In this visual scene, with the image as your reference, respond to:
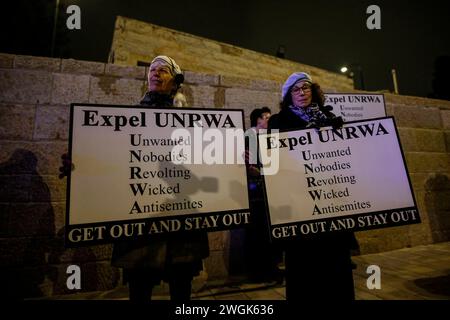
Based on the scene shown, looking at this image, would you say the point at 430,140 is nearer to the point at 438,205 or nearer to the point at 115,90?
the point at 438,205

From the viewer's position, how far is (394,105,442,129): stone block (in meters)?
4.94

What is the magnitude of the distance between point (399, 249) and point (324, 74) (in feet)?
48.9

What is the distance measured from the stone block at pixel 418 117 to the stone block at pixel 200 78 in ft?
10.8

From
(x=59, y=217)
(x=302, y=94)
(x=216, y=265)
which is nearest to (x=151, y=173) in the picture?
(x=302, y=94)

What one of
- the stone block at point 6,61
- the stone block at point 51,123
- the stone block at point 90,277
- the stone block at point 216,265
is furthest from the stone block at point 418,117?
the stone block at point 6,61

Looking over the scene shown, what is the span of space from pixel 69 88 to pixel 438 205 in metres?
6.02

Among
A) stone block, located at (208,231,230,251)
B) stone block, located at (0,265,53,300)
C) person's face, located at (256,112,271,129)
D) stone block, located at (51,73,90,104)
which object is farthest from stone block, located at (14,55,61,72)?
stone block, located at (208,231,230,251)

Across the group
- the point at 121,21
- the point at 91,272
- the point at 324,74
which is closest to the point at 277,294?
the point at 91,272

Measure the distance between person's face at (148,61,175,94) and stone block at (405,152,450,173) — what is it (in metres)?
4.47

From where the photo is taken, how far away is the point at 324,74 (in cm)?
1738

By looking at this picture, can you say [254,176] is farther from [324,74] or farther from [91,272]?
[324,74]

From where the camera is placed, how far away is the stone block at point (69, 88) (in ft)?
10.8

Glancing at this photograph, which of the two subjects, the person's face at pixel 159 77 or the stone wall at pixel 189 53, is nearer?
the person's face at pixel 159 77

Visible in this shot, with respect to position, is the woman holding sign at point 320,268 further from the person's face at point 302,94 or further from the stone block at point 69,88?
the stone block at point 69,88
